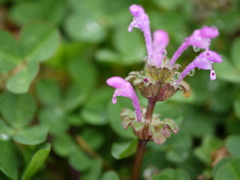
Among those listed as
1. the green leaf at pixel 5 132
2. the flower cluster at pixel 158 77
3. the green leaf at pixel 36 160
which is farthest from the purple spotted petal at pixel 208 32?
the green leaf at pixel 5 132

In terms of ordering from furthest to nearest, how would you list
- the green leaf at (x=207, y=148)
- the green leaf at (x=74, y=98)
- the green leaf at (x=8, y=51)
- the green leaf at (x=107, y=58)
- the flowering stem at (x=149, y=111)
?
the green leaf at (x=107, y=58)
the green leaf at (x=74, y=98)
the green leaf at (x=8, y=51)
the green leaf at (x=207, y=148)
the flowering stem at (x=149, y=111)

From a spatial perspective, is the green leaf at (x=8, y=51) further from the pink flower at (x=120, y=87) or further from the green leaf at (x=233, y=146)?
the green leaf at (x=233, y=146)

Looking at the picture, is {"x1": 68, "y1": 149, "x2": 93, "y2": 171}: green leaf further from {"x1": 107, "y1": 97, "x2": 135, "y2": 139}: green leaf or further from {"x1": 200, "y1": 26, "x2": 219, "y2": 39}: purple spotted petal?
{"x1": 200, "y1": 26, "x2": 219, "y2": 39}: purple spotted petal

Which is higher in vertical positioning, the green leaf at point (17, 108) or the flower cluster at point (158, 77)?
the flower cluster at point (158, 77)

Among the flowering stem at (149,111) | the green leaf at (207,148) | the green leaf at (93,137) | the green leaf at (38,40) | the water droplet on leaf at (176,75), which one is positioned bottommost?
the green leaf at (93,137)

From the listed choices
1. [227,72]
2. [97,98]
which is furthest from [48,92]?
[227,72]

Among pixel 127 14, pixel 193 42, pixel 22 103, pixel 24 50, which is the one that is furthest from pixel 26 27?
pixel 193 42

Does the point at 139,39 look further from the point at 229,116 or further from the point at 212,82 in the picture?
the point at 229,116
